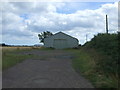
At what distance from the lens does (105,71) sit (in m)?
13.5

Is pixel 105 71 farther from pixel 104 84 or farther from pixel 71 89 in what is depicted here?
pixel 71 89

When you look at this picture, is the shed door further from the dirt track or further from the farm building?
the dirt track

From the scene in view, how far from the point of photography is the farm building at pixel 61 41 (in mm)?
71625

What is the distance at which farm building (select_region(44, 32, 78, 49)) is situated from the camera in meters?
71.6

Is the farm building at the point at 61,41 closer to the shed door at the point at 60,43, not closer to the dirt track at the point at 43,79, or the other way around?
the shed door at the point at 60,43

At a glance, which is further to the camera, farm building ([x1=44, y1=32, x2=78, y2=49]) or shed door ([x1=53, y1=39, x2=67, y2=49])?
farm building ([x1=44, y1=32, x2=78, y2=49])

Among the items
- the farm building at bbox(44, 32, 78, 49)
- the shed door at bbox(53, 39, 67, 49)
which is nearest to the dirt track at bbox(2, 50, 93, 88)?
the shed door at bbox(53, 39, 67, 49)

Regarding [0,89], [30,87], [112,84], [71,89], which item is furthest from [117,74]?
[0,89]

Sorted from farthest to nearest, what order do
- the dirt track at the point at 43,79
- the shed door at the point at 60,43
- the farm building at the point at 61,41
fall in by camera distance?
the farm building at the point at 61,41 < the shed door at the point at 60,43 < the dirt track at the point at 43,79

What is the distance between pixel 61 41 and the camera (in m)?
72.3

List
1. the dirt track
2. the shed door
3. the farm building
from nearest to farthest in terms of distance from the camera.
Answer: the dirt track
the shed door
the farm building

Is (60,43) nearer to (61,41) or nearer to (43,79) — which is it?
(61,41)

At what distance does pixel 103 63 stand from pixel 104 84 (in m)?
4.85

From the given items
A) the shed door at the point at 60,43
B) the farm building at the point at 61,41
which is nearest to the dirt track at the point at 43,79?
the shed door at the point at 60,43
